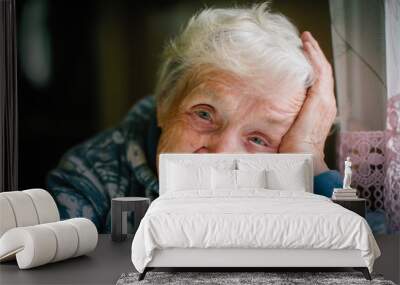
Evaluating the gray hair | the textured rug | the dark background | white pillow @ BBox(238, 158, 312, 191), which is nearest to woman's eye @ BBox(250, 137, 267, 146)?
white pillow @ BBox(238, 158, 312, 191)

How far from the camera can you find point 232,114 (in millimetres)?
7180

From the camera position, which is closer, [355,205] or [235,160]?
[355,205]

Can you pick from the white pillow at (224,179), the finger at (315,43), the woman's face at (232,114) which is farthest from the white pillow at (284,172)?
the finger at (315,43)

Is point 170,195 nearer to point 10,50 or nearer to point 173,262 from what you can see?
point 173,262

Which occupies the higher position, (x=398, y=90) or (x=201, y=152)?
(x=398, y=90)

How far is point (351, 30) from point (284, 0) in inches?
32.0

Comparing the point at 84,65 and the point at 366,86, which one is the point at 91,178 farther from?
the point at 366,86

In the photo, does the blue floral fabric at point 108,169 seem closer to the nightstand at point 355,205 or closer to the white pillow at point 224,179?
the nightstand at point 355,205

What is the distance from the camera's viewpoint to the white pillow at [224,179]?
644 cm

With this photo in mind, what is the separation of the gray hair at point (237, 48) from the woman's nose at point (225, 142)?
646mm

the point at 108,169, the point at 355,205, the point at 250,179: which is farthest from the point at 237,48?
the point at 355,205

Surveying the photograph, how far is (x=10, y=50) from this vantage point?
23.6 feet

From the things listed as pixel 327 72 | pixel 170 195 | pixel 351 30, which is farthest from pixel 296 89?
pixel 170 195

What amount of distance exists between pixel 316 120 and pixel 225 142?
3.41 ft
